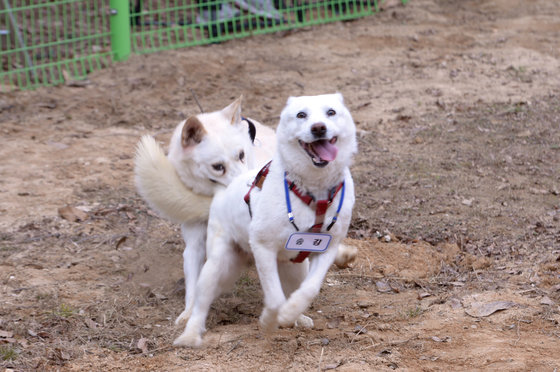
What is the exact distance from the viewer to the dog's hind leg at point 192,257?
4359 millimetres

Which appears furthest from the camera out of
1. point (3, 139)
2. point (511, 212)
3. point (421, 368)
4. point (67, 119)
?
point (67, 119)

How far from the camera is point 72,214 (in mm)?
5605

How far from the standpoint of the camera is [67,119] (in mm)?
7719

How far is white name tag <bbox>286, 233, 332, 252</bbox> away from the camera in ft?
11.7

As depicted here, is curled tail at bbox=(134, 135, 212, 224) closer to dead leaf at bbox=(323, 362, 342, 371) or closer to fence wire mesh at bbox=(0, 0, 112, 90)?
dead leaf at bbox=(323, 362, 342, 371)

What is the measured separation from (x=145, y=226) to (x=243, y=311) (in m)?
1.42

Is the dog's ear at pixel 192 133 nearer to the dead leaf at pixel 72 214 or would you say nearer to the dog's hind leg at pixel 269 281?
the dog's hind leg at pixel 269 281

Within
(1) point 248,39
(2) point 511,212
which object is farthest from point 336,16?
(2) point 511,212

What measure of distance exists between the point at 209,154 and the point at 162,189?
0.36m

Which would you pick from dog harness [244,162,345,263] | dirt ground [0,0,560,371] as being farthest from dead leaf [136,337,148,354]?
dog harness [244,162,345,263]

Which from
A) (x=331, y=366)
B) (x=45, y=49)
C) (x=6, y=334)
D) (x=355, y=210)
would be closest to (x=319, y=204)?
(x=331, y=366)

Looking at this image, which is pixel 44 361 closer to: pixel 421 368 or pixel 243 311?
pixel 243 311

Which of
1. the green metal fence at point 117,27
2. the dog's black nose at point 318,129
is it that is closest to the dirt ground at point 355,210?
the green metal fence at point 117,27

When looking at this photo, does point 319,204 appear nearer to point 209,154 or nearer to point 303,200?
point 303,200
